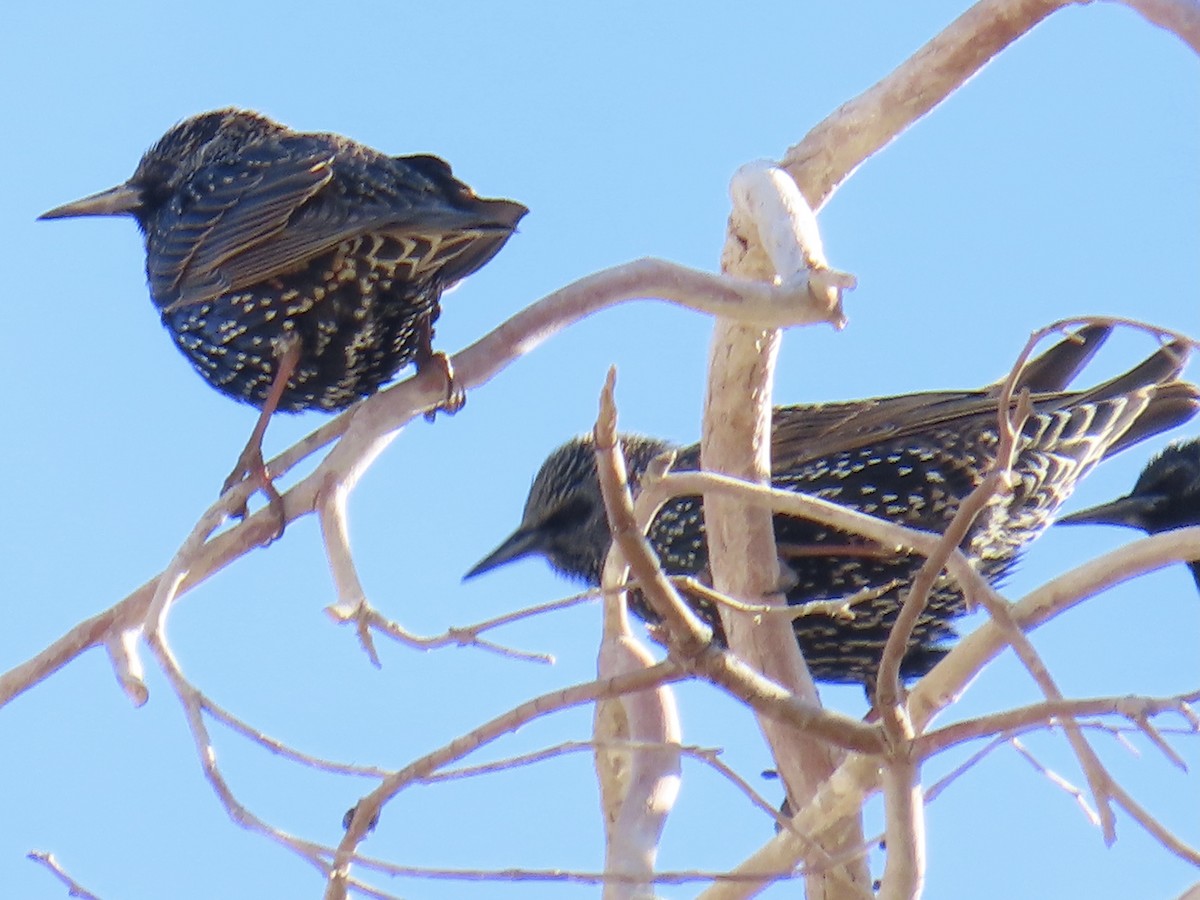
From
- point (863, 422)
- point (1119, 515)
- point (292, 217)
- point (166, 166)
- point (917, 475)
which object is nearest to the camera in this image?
point (292, 217)

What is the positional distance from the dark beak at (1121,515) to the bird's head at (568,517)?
1.31m

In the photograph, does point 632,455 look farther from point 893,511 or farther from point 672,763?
point 672,763

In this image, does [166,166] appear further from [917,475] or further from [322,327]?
[917,475]

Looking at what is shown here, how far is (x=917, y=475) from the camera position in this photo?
16.4 ft

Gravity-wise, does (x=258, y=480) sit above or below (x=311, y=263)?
below

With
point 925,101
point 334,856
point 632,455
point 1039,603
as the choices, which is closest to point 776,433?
point 632,455

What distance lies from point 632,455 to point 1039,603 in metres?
2.79

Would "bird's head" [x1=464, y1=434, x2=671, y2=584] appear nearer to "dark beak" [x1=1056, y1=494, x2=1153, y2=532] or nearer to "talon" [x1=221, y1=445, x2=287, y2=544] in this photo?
"dark beak" [x1=1056, y1=494, x2=1153, y2=532]

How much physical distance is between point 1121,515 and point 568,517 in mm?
1710

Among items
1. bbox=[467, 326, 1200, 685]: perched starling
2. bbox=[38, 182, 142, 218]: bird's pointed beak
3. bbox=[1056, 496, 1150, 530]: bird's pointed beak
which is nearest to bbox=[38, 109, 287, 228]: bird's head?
bbox=[38, 182, 142, 218]: bird's pointed beak

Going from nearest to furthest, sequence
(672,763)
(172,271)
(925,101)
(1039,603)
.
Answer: (1039,603), (672,763), (925,101), (172,271)

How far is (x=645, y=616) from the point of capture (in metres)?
5.08

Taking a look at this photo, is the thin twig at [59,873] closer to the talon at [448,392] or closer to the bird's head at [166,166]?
the talon at [448,392]

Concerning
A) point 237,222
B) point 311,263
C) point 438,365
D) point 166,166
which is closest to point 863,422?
point 438,365
